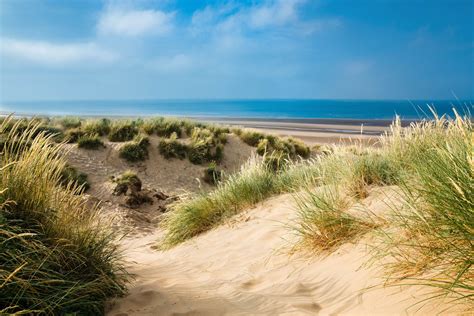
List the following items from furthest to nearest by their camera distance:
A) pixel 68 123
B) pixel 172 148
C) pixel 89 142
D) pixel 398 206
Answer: pixel 68 123
pixel 172 148
pixel 89 142
pixel 398 206

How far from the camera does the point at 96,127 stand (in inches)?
672

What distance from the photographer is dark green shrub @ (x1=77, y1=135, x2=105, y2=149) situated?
15414mm

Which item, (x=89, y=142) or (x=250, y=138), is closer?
(x=89, y=142)

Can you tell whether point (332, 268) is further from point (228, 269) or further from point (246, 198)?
point (246, 198)

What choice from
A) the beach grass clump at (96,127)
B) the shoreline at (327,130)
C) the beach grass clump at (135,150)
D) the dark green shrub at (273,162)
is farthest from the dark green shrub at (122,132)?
the dark green shrub at (273,162)

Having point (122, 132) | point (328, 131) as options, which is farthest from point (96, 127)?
point (328, 131)

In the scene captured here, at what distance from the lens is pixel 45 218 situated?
3.81m

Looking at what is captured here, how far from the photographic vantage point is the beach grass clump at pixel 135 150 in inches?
603

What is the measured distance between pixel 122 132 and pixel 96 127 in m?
1.01

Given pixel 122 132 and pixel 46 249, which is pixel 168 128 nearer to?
pixel 122 132

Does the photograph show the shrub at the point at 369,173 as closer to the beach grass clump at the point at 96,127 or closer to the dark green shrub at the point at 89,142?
the dark green shrub at the point at 89,142

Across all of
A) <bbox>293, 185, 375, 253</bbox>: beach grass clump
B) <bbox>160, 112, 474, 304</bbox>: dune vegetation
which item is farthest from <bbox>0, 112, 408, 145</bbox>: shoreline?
<bbox>293, 185, 375, 253</bbox>: beach grass clump

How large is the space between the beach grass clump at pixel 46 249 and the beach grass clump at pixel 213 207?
268cm

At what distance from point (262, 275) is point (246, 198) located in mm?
2913
